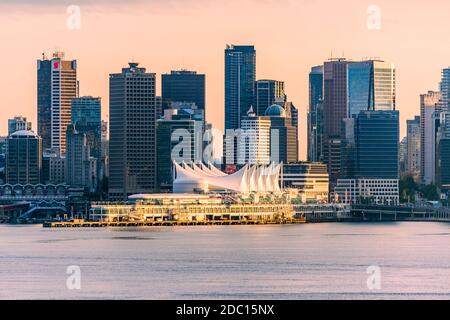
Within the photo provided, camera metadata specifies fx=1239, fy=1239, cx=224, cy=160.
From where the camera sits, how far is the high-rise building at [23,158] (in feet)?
441

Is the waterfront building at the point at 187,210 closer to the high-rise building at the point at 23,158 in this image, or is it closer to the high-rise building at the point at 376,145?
the high-rise building at the point at 376,145

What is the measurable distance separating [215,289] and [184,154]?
104 meters

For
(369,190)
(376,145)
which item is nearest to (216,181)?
(369,190)

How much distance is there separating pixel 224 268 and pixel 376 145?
101m

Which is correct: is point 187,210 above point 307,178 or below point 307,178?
below

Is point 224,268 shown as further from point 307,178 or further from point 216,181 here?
point 307,178

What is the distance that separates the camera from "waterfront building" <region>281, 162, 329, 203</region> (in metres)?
126

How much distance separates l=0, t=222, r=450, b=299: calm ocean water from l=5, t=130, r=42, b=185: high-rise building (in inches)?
3014

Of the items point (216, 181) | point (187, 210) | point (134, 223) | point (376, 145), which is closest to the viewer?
point (134, 223)

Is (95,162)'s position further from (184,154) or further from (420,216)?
(420,216)

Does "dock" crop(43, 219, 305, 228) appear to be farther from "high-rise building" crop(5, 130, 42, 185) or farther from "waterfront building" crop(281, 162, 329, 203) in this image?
"high-rise building" crop(5, 130, 42, 185)

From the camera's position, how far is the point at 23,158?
13562 cm

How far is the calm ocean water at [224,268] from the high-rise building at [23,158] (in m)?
76.6

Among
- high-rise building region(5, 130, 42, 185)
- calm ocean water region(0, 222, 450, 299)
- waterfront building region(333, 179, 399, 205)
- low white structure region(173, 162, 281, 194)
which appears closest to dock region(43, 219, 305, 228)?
low white structure region(173, 162, 281, 194)
